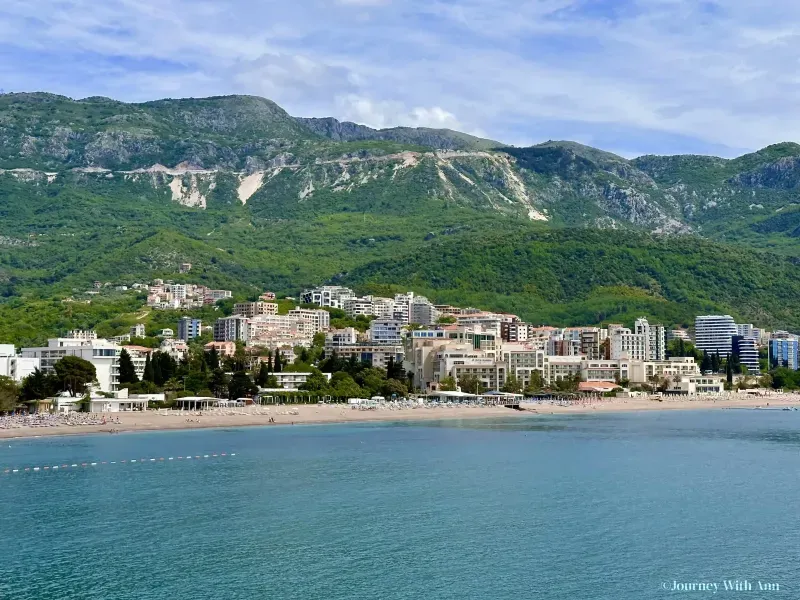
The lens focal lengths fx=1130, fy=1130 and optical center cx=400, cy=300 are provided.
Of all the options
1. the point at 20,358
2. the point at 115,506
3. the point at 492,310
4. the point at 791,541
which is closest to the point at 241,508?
the point at 115,506

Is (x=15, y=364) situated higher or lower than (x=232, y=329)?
lower

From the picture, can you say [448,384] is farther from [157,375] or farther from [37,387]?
[37,387]

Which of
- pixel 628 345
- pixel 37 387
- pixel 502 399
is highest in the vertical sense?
pixel 628 345

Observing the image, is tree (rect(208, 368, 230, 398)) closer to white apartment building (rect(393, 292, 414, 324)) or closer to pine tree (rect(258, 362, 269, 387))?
pine tree (rect(258, 362, 269, 387))

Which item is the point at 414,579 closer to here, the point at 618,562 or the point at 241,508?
the point at 618,562

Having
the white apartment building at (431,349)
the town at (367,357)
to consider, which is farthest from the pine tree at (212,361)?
the white apartment building at (431,349)

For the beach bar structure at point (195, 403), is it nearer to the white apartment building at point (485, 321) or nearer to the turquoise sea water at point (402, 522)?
the turquoise sea water at point (402, 522)

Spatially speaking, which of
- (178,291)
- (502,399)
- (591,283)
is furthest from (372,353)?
(591,283)
